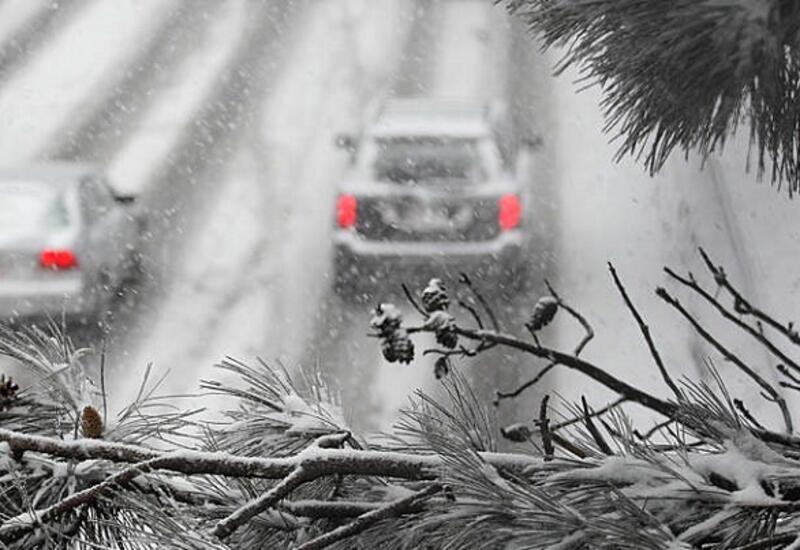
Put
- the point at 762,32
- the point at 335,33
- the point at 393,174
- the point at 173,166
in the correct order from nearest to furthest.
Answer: the point at 762,32
the point at 393,174
the point at 173,166
the point at 335,33

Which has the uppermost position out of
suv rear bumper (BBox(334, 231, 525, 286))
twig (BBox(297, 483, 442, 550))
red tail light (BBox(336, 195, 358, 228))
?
red tail light (BBox(336, 195, 358, 228))

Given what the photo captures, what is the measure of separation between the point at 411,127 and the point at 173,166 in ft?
13.4

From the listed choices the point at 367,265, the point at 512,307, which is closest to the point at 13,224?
the point at 367,265

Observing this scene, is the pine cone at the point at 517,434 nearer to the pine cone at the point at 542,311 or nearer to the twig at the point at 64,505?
the pine cone at the point at 542,311

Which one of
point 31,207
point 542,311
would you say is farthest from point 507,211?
point 542,311

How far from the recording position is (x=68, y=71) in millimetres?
16859

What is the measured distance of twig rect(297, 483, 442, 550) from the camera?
181 centimetres

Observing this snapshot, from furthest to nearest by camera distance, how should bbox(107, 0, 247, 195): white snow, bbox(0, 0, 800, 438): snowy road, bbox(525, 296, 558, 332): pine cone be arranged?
bbox(107, 0, 247, 195): white snow → bbox(0, 0, 800, 438): snowy road → bbox(525, 296, 558, 332): pine cone

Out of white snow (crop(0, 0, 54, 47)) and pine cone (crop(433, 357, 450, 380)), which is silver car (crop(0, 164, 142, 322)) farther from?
white snow (crop(0, 0, 54, 47))

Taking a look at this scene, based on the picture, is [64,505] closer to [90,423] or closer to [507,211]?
[90,423]

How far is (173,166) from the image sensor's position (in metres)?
14.2

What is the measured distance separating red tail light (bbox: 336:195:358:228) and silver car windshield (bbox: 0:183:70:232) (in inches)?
78.8

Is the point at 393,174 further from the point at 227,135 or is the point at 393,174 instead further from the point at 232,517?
the point at 232,517

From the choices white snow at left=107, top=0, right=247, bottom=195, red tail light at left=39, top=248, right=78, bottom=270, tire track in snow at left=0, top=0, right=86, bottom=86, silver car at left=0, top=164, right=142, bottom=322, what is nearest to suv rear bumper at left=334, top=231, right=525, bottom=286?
silver car at left=0, top=164, right=142, bottom=322
